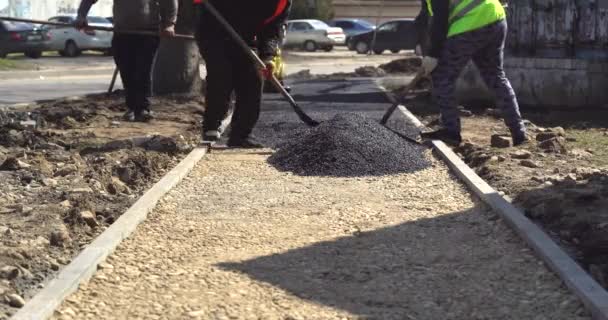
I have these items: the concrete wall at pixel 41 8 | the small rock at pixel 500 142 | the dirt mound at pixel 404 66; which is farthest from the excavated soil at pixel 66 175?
the concrete wall at pixel 41 8

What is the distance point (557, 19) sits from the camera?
45.1ft

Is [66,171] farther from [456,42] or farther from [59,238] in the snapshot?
[456,42]

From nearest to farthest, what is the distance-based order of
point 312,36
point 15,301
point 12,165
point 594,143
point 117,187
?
point 15,301 → point 117,187 → point 12,165 → point 594,143 → point 312,36

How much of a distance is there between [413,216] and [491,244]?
35.2 inches

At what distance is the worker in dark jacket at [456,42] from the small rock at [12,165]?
11.7ft

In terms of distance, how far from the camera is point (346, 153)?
8852mm

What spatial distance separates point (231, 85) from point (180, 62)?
18.1 ft

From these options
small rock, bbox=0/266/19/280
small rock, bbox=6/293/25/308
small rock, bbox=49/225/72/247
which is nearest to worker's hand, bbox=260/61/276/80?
small rock, bbox=49/225/72/247

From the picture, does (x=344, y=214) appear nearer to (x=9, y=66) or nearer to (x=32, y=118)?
(x=32, y=118)

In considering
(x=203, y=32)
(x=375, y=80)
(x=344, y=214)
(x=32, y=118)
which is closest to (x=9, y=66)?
(x=375, y=80)

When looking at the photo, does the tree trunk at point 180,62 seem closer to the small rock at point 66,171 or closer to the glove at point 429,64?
the glove at point 429,64

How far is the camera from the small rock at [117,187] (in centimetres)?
778

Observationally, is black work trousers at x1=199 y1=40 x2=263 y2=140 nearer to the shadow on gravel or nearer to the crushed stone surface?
the crushed stone surface

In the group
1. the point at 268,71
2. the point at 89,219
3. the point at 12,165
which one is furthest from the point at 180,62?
the point at 89,219
